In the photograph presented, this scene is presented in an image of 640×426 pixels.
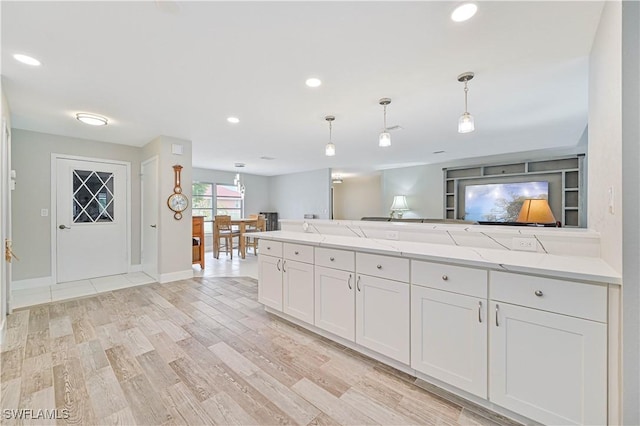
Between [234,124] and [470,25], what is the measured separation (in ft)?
9.70

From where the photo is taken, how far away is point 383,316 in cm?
195

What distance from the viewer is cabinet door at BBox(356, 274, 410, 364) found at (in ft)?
6.05

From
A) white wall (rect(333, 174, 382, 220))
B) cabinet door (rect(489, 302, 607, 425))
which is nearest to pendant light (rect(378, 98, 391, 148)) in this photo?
cabinet door (rect(489, 302, 607, 425))

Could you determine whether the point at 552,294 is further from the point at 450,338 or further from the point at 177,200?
the point at 177,200

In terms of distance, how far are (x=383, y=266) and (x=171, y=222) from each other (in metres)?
3.73

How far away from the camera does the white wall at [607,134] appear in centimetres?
127

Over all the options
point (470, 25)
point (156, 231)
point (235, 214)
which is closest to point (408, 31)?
point (470, 25)

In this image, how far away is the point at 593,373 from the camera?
123cm

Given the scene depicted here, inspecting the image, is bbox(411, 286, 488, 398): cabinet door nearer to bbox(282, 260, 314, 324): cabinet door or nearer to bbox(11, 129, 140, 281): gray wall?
bbox(282, 260, 314, 324): cabinet door

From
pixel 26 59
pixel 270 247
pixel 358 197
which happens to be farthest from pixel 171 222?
pixel 358 197

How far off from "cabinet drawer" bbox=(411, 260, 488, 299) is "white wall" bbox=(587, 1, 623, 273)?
568mm

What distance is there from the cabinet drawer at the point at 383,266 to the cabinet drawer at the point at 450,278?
0.07 meters

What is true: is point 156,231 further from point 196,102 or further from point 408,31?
point 408,31

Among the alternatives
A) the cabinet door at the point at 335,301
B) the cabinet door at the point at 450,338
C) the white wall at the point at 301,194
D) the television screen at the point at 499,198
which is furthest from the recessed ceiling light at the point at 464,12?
the white wall at the point at 301,194
